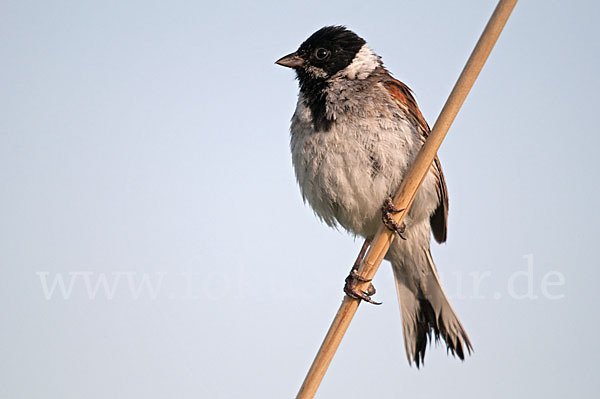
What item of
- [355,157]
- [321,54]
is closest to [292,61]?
[321,54]

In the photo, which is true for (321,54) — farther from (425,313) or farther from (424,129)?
(425,313)

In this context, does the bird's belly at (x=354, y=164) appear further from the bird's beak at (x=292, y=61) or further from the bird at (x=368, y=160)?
the bird's beak at (x=292, y=61)

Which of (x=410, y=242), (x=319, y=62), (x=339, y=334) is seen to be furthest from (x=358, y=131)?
(x=339, y=334)

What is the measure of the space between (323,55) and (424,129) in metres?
0.78

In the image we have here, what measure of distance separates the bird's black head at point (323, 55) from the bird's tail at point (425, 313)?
1.35m

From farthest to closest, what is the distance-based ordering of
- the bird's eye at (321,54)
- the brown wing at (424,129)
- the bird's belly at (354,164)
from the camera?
the bird's eye at (321,54) → the brown wing at (424,129) → the bird's belly at (354,164)

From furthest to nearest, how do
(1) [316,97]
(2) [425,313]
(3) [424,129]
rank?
(2) [425,313], (3) [424,129], (1) [316,97]

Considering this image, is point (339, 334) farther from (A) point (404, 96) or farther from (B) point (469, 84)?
(A) point (404, 96)

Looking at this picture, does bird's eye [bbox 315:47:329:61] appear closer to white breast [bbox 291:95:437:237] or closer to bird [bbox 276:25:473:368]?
bird [bbox 276:25:473:368]

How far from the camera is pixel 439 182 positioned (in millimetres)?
3514

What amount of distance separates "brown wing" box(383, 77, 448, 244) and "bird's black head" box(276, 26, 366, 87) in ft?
1.05

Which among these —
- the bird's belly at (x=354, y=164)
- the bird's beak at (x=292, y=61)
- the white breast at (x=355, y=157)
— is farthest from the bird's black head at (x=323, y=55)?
the bird's belly at (x=354, y=164)

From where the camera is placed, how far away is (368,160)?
3.04m

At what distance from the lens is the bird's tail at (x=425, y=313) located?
137 inches
